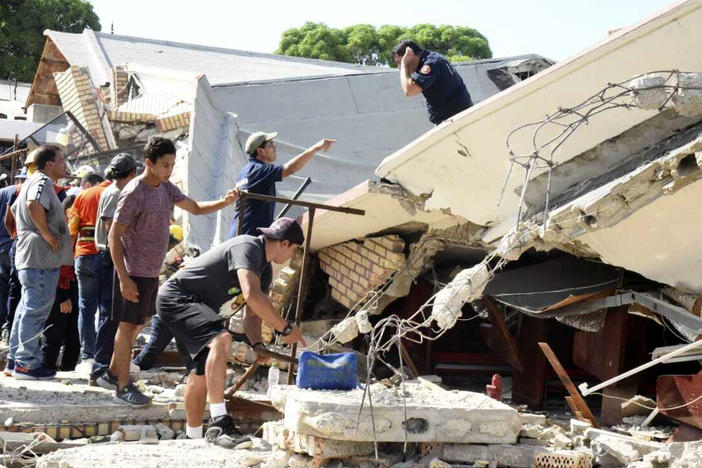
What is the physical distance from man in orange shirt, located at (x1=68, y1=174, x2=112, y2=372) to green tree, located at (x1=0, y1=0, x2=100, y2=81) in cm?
2998

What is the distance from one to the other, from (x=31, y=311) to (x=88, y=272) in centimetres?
53

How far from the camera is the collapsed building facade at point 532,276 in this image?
16.0 ft

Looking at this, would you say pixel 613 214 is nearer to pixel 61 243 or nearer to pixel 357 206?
pixel 357 206

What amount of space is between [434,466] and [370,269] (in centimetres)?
347

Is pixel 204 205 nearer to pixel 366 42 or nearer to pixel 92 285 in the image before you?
pixel 92 285

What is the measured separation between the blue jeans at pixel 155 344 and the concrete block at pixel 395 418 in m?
2.23

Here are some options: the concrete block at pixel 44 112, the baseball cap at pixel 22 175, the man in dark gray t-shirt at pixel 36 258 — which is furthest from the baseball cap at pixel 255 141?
the concrete block at pixel 44 112

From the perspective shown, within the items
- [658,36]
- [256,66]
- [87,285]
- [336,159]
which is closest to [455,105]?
[658,36]

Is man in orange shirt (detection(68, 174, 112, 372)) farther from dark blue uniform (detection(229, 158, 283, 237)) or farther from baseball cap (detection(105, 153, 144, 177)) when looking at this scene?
dark blue uniform (detection(229, 158, 283, 237))

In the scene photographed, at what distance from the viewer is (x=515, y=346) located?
24.3 feet

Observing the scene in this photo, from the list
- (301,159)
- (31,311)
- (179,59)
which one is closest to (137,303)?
(31,311)

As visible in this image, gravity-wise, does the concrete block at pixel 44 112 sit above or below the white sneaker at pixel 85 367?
above

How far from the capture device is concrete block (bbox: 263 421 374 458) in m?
4.69

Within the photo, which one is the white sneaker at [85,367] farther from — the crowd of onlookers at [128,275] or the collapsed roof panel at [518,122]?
the collapsed roof panel at [518,122]
